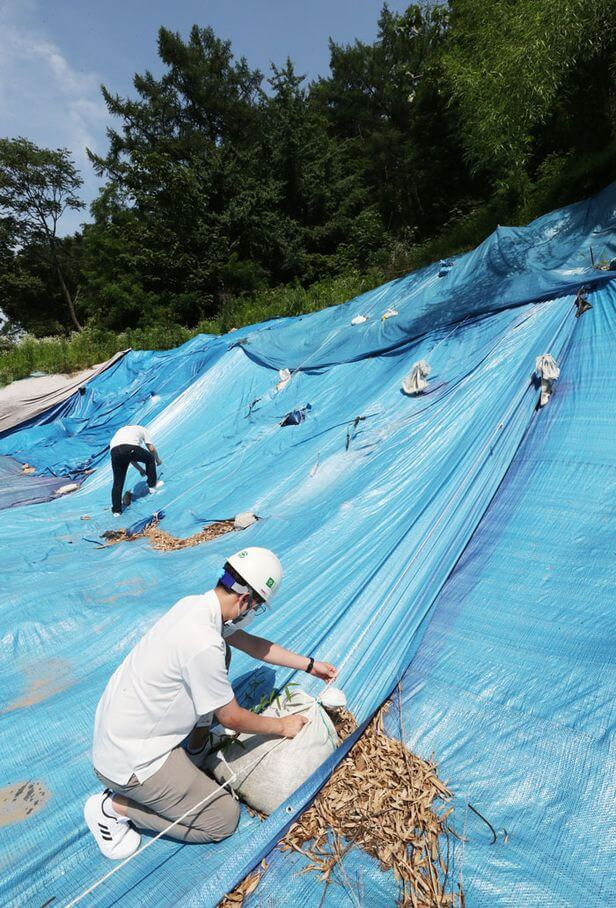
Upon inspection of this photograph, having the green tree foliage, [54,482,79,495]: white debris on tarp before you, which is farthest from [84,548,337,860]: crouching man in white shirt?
the green tree foliage

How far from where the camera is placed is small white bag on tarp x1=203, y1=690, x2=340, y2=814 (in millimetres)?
1398

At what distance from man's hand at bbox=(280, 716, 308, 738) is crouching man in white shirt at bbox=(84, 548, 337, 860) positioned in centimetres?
5

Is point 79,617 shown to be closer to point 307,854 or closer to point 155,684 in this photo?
point 155,684

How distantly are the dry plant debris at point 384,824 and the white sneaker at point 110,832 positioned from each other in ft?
1.18

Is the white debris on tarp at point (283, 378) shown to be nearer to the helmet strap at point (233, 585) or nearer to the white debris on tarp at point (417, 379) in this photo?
the white debris on tarp at point (417, 379)

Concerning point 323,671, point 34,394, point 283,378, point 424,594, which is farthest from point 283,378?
point 34,394

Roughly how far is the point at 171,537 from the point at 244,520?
0.76 m

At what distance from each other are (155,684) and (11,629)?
1514 mm

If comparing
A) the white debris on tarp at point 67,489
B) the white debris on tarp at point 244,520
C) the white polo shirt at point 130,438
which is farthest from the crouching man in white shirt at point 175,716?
the white debris on tarp at point 67,489

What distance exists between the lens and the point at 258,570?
4.33 feet

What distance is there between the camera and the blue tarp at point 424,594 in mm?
1296

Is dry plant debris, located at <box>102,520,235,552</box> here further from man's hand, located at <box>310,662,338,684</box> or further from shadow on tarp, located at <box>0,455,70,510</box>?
shadow on tarp, located at <box>0,455,70,510</box>

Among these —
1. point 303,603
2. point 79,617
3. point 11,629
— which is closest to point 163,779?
point 303,603

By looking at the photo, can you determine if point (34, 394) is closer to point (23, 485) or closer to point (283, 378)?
point (23, 485)
